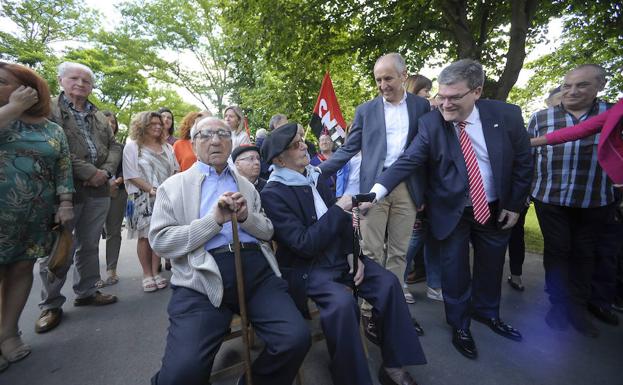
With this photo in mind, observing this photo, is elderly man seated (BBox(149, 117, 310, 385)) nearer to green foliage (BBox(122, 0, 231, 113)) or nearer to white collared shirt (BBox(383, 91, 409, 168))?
white collared shirt (BBox(383, 91, 409, 168))

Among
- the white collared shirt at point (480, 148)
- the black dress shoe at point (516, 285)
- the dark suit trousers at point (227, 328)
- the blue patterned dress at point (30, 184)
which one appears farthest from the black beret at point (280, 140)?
the black dress shoe at point (516, 285)

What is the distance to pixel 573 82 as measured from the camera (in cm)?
279

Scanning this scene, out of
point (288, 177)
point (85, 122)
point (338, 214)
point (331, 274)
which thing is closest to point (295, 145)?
point (288, 177)

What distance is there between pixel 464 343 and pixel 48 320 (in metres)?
3.93

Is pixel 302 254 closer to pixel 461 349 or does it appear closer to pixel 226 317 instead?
pixel 226 317

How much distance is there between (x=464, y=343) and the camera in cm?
258

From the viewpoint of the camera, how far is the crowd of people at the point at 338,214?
1893mm

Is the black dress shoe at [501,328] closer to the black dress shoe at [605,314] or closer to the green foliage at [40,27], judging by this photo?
the black dress shoe at [605,314]

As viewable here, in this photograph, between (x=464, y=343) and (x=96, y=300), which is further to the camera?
(x=96, y=300)

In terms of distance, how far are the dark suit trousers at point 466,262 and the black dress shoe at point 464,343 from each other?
49 mm

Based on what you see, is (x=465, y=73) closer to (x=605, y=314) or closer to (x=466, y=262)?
(x=466, y=262)

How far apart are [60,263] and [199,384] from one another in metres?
1.82

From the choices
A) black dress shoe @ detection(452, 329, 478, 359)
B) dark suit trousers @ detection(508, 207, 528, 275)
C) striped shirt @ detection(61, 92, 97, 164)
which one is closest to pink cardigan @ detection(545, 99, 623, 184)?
dark suit trousers @ detection(508, 207, 528, 275)

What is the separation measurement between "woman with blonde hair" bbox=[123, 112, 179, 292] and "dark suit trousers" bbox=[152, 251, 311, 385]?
2247mm
